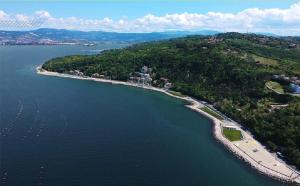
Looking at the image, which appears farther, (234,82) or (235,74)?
(235,74)

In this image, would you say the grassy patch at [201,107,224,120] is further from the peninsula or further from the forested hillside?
the forested hillside

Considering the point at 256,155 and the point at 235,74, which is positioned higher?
the point at 235,74

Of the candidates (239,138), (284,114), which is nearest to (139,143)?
(239,138)

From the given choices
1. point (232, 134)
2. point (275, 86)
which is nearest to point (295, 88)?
point (275, 86)

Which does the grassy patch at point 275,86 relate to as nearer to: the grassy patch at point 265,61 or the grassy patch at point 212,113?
the grassy patch at point 212,113

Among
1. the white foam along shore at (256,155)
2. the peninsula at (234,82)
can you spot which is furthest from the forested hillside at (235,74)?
the white foam along shore at (256,155)

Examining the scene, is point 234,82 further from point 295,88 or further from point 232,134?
point 232,134
